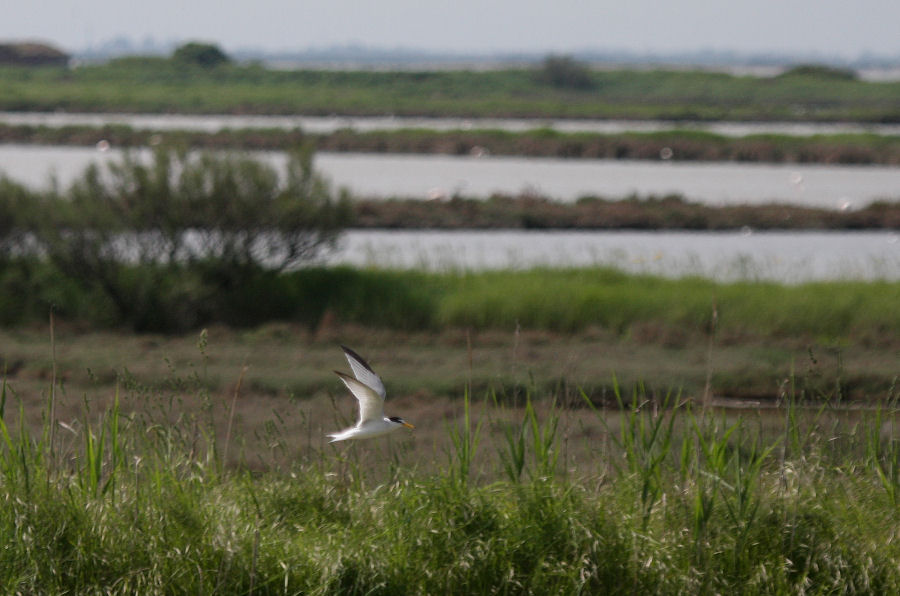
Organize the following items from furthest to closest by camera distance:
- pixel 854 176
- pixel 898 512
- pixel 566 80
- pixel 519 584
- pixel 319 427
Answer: pixel 566 80 < pixel 854 176 < pixel 319 427 < pixel 898 512 < pixel 519 584

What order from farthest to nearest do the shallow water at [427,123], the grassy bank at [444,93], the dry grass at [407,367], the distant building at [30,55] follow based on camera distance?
the distant building at [30,55] < the grassy bank at [444,93] < the shallow water at [427,123] < the dry grass at [407,367]

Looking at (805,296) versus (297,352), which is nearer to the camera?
(297,352)

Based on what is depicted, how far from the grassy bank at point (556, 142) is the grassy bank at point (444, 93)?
47.1 ft

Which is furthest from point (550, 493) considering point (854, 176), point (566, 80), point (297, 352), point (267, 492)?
point (566, 80)

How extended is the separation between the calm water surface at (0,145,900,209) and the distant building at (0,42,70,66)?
2123 inches

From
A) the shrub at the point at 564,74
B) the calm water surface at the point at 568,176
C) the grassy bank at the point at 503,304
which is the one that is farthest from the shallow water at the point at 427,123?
the grassy bank at the point at 503,304

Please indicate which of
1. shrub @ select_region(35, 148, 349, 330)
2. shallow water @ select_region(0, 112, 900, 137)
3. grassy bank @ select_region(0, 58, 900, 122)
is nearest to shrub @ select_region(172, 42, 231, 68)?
grassy bank @ select_region(0, 58, 900, 122)

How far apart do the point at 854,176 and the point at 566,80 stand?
178ft

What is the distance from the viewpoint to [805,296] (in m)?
14.4

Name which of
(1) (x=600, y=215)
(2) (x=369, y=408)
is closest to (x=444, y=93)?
(1) (x=600, y=215)

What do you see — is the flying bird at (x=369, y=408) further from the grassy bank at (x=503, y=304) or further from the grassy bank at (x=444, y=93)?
the grassy bank at (x=444, y=93)

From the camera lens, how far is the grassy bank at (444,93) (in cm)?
5731

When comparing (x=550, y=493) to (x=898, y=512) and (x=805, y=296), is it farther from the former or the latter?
(x=805, y=296)

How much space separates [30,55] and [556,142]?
5890 cm
